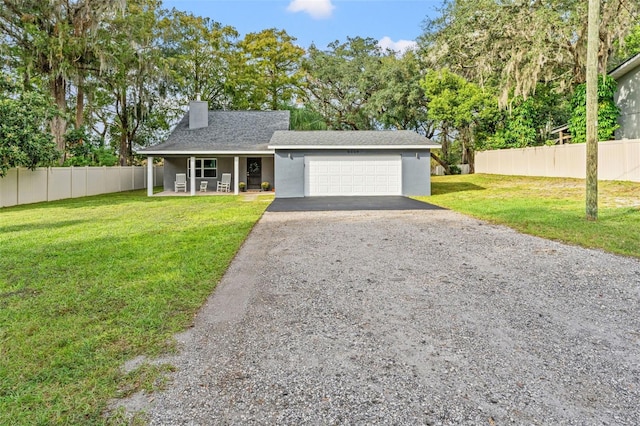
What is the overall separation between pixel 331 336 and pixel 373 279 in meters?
1.62

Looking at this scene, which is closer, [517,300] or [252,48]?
[517,300]

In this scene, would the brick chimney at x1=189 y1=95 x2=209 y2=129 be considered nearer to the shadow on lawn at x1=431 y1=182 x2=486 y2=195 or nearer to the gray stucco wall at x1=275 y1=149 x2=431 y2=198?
the gray stucco wall at x1=275 y1=149 x2=431 y2=198

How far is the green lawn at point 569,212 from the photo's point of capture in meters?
6.75

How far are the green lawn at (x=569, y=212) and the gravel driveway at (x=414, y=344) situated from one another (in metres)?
1.33

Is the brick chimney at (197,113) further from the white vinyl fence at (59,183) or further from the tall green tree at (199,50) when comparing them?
the tall green tree at (199,50)

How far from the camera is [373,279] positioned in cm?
462

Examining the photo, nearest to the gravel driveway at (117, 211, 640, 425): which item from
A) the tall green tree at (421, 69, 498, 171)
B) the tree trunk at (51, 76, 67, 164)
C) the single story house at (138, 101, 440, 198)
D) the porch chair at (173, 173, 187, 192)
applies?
the single story house at (138, 101, 440, 198)

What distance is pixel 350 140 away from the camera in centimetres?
1638

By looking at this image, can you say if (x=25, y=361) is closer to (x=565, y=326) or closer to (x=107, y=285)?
(x=107, y=285)

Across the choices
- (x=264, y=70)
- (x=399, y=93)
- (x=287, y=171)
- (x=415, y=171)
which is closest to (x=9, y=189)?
(x=287, y=171)

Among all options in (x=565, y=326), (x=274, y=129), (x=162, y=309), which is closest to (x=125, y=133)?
(x=274, y=129)

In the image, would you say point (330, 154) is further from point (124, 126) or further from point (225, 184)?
point (124, 126)

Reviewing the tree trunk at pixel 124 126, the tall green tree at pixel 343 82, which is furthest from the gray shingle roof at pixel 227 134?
the tall green tree at pixel 343 82

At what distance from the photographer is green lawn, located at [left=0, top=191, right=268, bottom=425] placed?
2.34m
